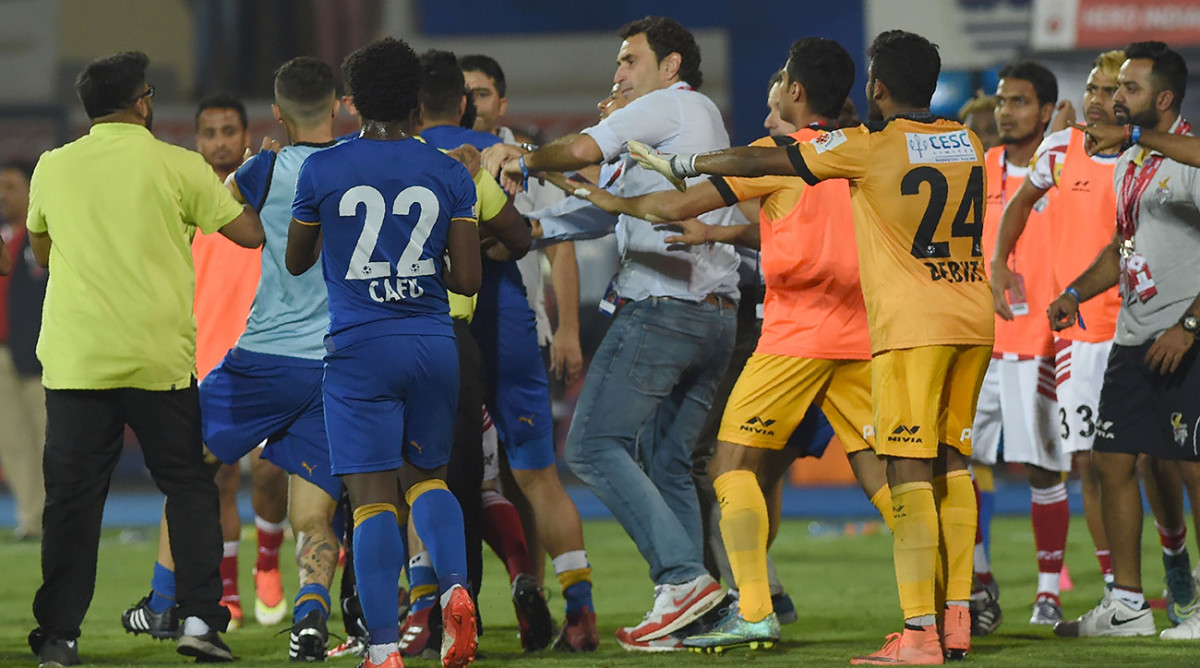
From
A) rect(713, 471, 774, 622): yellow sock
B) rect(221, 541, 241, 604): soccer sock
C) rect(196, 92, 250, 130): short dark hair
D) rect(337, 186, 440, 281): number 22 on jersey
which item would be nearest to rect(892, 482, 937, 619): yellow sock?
rect(713, 471, 774, 622): yellow sock

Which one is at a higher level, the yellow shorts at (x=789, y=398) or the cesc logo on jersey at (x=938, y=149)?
the cesc logo on jersey at (x=938, y=149)

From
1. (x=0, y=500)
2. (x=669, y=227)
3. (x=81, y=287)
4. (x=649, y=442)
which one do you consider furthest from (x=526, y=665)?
(x=0, y=500)

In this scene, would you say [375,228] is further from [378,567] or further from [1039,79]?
[1039,79]

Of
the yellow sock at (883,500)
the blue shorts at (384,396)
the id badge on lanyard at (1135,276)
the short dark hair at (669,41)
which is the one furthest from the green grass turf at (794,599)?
the short dark hair at (669,41)

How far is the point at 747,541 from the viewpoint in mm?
5809

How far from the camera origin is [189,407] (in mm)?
5898

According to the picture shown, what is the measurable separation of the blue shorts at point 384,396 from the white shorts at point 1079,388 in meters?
3.36

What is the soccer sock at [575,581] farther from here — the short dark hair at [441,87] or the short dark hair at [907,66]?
the short dark hair at [907,66]

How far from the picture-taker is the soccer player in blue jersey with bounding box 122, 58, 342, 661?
6012 mm

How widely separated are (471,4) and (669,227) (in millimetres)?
11377

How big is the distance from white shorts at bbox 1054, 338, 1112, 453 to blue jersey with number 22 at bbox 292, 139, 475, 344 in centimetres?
342

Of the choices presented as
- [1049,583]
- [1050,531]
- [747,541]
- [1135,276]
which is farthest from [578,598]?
[1135,276]

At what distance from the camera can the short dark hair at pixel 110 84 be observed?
5.88 m

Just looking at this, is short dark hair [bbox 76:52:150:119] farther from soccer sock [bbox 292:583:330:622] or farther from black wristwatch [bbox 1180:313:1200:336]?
black wristwatch [bbox 1180:313:1200:336]
